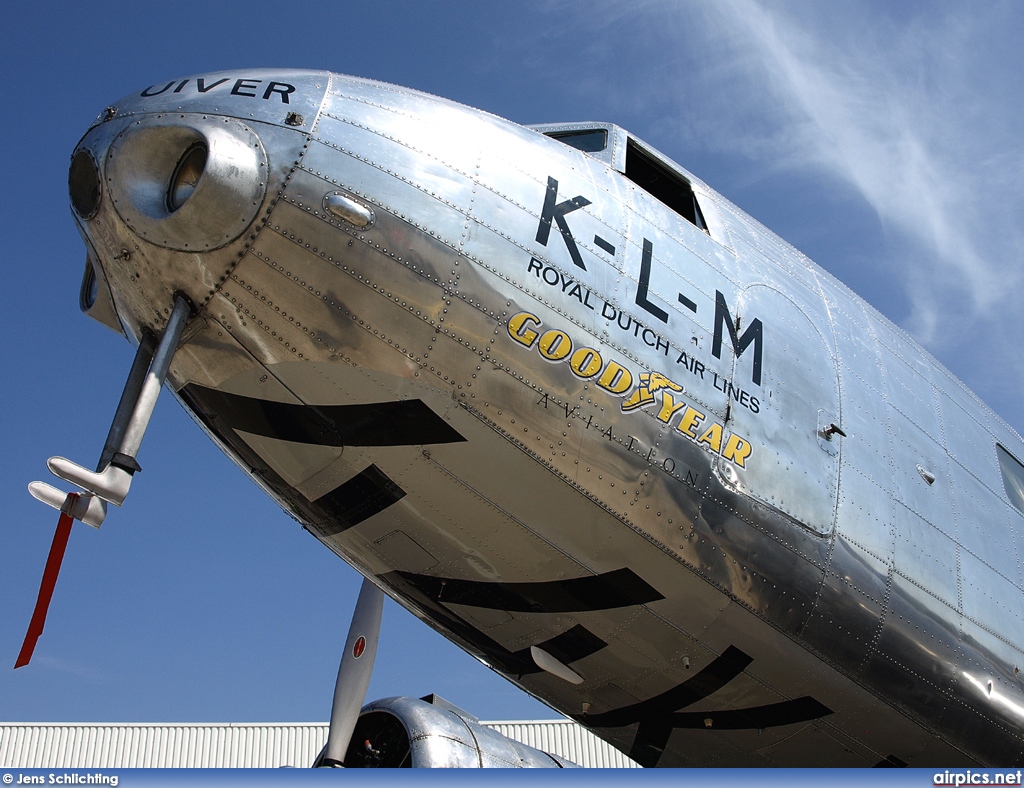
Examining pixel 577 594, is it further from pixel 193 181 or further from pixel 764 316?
pixel 193 181

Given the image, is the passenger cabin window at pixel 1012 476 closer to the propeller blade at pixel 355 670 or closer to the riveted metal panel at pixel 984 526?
the riveted metal panel at pixel 984 526

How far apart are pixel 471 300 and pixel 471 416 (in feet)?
2.39

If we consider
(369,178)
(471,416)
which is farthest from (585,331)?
(369,178)

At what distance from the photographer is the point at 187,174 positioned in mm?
6402

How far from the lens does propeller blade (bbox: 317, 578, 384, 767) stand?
346 inches

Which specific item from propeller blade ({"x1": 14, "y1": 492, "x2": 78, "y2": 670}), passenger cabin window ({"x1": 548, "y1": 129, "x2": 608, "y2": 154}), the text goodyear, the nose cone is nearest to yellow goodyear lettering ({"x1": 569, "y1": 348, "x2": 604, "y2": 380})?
the text goodyear

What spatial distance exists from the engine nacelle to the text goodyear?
382 cm

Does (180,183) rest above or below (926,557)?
above

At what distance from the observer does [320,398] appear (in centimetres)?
Answer: 657

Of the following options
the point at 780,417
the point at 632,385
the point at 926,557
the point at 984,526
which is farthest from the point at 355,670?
the point at 984,526

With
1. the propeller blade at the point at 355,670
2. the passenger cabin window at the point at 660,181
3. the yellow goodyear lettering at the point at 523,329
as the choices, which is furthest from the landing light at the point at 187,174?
the propeller blade at the point at 355,670

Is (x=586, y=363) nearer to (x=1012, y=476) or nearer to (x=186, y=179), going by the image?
(x=186, y=179)

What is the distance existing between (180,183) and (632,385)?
314 centimetres

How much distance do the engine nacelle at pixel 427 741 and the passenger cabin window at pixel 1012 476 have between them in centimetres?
520
